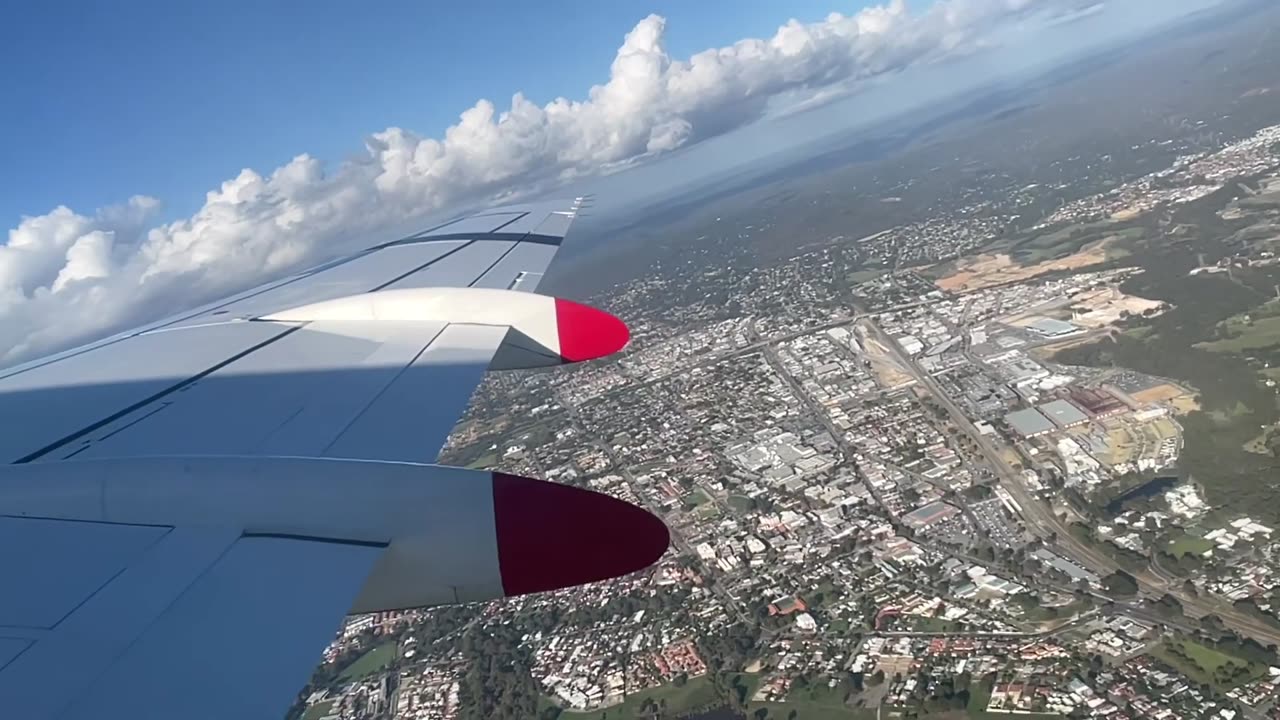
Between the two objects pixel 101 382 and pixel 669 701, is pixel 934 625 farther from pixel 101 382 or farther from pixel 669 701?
pixel 101 382

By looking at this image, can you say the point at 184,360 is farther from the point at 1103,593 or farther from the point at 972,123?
the point at 972,123

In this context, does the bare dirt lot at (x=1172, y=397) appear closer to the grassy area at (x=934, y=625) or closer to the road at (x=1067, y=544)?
the road at (x=1067, y=544)

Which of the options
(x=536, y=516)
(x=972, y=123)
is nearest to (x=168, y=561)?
(x=536, y=516)

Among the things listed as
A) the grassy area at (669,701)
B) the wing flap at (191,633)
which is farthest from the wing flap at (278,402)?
the grassy area at (669,701)

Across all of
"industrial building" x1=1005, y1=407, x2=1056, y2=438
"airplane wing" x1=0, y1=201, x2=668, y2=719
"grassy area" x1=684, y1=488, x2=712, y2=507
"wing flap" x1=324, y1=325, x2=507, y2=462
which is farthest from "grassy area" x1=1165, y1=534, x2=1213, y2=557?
"wing flap" x1=324, y1=325, x2=507, y2=462

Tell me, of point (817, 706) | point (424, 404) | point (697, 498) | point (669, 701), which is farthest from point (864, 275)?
point (424, 404)

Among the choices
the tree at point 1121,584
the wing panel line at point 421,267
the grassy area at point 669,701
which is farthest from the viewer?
the tree at point 1121,584
